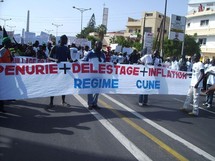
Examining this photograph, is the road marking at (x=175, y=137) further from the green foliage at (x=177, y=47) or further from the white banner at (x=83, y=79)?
the green foliage at (x=177, y=47)

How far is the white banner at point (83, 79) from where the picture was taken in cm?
884

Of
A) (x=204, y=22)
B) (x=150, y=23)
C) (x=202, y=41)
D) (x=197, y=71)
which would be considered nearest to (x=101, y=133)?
(x=197, y=71)

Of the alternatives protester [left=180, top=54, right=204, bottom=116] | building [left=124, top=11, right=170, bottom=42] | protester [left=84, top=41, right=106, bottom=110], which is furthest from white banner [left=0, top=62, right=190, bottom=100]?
building [left=124, top=11, right=170, bottom=42]

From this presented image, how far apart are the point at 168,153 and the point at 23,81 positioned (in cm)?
446


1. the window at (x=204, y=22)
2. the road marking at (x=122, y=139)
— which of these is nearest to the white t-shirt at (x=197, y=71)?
the road marking at (x=122, y=139)

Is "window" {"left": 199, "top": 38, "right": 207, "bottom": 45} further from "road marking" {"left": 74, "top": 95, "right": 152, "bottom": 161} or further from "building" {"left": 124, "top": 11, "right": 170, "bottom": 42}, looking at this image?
"road marking" {"left": 74, "top": 95, "right": 152, "bottom": 161}

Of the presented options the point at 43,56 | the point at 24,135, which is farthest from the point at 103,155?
the point at 43,56

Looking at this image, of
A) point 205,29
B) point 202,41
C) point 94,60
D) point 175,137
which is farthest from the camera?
point 202,41

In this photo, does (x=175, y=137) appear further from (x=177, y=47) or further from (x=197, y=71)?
(x=177, y=47)

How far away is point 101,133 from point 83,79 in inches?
114

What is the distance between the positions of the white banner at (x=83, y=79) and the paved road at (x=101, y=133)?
560 mm

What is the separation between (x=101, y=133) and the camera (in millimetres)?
7359

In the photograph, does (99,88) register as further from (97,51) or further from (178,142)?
(178,142)

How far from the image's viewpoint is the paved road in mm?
5973
